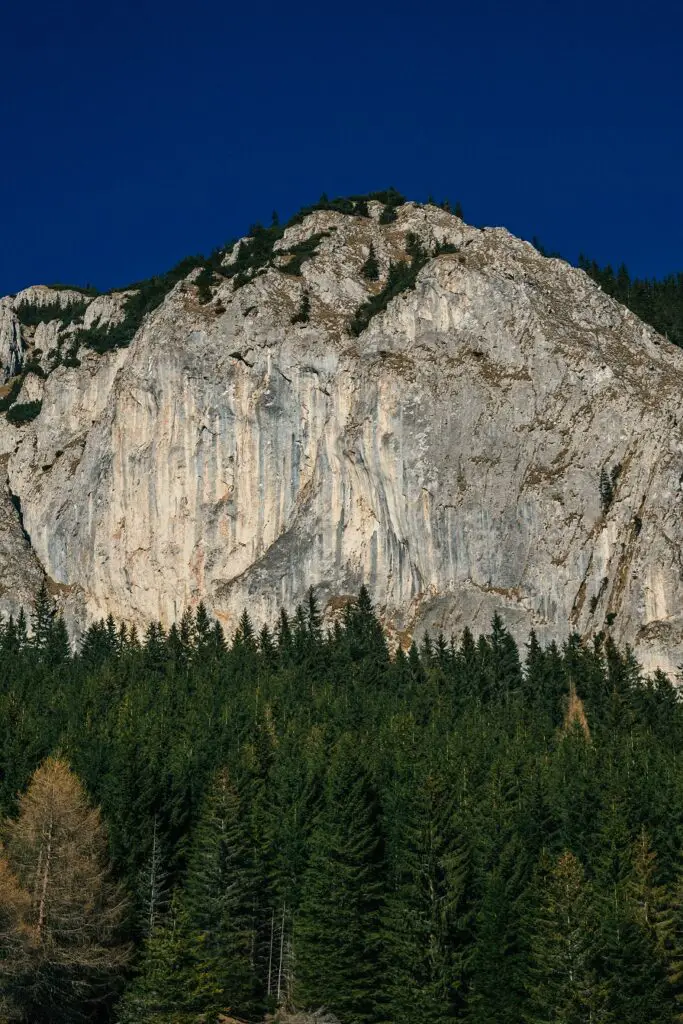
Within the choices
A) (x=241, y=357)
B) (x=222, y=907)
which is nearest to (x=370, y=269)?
(x=241, y=357)

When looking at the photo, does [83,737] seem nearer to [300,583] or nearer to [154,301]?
[300,583]

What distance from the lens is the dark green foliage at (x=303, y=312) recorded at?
137 meters

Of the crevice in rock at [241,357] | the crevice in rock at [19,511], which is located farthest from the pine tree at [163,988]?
the crevice in rock at [19,511]

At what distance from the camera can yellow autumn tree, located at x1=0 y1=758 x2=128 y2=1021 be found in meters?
55.2

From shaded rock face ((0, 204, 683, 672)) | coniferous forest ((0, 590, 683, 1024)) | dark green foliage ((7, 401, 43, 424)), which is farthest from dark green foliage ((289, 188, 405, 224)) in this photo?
coniferous forest ((0, 590, 683, 1024))

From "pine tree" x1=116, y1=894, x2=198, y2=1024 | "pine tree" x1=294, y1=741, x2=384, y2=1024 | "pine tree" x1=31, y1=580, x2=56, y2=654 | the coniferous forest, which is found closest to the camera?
the coniferous forest

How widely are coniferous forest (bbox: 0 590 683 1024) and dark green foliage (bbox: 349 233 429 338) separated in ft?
210

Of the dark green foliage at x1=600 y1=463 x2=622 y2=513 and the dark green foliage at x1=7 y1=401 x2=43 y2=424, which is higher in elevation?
the dark green foliage at x1=7 y1=401 x2=43 y2=424

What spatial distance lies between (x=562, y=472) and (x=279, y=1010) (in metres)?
70.6

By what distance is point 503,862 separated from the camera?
2259 inches

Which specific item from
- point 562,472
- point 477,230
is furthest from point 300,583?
point 477,230

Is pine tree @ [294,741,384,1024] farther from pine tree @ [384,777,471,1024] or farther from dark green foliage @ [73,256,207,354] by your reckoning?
dark green foliage @ [73,256,207,354]

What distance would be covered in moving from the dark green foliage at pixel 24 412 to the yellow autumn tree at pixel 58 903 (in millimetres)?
109725

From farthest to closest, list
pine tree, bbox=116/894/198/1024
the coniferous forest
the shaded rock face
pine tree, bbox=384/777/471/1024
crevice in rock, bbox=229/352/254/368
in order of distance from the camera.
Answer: crevice in rock, bbox=229/352/254/368 < the shaded rock face < pine tree, bbox=116/894/198/1024 < pine tree, bbox=384/777/471/1024 < the coniferous forest
